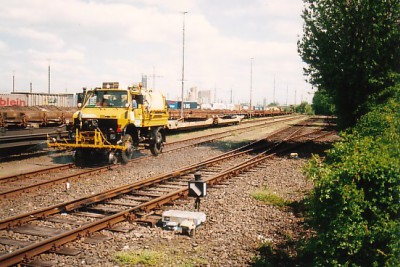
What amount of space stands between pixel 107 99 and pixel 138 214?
7.45 m

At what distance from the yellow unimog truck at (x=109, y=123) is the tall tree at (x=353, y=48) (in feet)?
27.3

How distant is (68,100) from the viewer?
37344 millimetres

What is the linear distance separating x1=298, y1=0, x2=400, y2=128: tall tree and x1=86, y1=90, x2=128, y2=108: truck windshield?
9.10m

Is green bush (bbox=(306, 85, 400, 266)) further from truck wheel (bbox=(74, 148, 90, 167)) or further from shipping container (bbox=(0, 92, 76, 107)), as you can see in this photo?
shipping container (bbox=(0, 92, 76, 107))

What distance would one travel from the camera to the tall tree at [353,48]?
15312mm

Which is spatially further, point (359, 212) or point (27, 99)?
point (27, 99)

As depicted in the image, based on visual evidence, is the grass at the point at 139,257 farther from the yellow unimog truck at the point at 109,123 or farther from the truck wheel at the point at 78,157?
the truck wheel at the point at 78,157

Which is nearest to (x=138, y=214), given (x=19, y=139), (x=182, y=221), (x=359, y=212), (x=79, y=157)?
(x=182, y=221)

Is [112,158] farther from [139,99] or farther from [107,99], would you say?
[139,99]

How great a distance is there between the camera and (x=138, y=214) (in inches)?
309

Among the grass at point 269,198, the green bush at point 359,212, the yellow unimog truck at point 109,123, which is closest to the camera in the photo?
the green bush at point 359,212

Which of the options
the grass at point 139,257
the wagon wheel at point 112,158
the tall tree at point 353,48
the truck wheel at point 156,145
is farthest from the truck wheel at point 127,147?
the tall tree at point 353,48

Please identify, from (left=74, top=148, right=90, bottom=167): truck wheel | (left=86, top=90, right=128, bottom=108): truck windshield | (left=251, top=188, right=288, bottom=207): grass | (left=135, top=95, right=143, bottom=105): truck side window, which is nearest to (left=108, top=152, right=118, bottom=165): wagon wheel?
(left=74, top=148, right=90, bottom=167): truck wheel

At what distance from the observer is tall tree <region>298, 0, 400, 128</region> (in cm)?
1531
